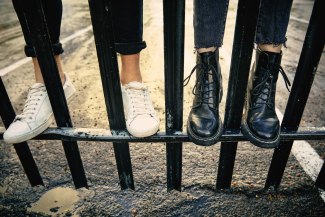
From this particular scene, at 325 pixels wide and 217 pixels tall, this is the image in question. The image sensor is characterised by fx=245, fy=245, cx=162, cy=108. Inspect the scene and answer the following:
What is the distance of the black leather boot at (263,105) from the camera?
123 cm

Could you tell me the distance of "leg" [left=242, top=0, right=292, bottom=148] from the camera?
1.16 meters

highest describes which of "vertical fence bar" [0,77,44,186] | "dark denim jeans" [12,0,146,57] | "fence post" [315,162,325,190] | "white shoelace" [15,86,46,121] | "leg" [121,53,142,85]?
"dark denim jeans" [12,0,146,57]

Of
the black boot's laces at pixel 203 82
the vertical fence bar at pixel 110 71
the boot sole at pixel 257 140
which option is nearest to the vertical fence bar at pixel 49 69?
the vertical fence bar at pixel 110 71

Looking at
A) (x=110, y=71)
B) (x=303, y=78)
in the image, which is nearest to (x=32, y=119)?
(x=110, y=71)

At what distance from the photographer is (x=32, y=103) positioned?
133cm

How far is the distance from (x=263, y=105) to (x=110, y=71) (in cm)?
81

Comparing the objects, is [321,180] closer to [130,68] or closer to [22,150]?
[130,68]

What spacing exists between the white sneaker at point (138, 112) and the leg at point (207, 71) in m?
0.21

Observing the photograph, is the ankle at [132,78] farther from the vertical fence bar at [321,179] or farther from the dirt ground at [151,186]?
the vertical fence bar at [321,179]

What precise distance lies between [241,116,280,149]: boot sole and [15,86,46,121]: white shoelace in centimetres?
111

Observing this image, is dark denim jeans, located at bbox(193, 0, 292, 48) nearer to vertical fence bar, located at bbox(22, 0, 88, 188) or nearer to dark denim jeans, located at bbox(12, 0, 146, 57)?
dark denim jeans, located at bbox(12, 0, 146, 57)

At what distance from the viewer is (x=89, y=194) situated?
1.59 meters

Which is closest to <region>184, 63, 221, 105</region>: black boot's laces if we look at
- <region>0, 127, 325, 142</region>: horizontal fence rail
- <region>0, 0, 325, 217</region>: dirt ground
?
<region>0, 127, 325, 142</region>: horizontal fence rail

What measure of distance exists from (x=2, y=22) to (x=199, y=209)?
A: 7534mm
